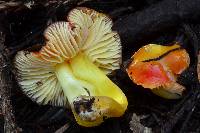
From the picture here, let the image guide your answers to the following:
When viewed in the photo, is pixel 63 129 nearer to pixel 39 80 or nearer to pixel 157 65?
pixel 39 80

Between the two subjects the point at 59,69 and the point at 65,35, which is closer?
the point at 65,35

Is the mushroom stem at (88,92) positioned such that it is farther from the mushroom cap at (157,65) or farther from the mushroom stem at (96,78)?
the mushroom cap at (157,65)

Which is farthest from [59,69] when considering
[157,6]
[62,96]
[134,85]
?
[157,6]

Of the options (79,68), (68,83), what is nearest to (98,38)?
(79,68)

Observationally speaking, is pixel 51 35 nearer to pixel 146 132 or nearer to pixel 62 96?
pixel 62 96

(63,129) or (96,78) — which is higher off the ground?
(96,78)

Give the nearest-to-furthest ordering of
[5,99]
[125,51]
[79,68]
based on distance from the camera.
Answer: [5,99], [79,68], [125,51]

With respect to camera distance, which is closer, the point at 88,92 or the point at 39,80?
the point at 88,92
